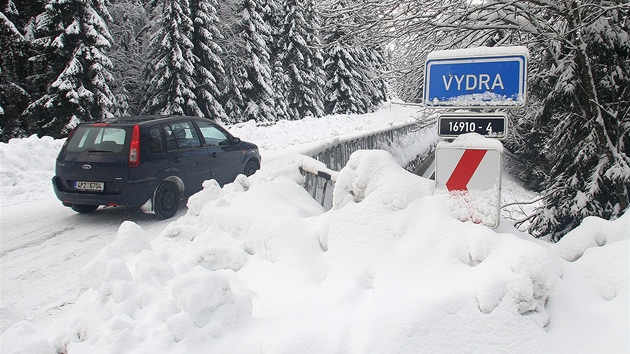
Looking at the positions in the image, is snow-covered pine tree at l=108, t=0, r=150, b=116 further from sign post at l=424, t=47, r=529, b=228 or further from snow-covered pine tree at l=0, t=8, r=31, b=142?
sign post at l=424, t=47, r=529, b=228

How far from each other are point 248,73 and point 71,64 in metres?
15.0

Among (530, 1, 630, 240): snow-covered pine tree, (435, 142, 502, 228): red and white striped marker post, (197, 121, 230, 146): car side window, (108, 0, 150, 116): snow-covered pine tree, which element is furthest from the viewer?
(108, 0, 150, 116): snow-covered pine tree

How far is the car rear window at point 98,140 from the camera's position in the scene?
7.35 m

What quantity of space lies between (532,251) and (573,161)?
4267 millimetres

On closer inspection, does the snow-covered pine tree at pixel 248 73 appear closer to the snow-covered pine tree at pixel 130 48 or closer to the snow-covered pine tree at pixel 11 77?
the snow-covered pine tree at pixel 130 48

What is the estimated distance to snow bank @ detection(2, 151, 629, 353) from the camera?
2742mm

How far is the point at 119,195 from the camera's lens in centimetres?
722

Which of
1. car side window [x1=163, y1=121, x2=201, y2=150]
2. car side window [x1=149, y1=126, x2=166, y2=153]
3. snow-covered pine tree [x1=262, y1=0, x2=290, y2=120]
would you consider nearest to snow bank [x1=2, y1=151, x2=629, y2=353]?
car side window [x1=149, y1=126, x2=166, y2=153]

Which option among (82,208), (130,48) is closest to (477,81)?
(82,208)

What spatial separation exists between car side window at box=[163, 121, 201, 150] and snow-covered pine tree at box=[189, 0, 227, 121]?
19.2m

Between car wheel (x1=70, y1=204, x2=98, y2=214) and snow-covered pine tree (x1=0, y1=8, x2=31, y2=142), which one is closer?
car wheel (x1=70, y1=204, x2=98, y2=214)

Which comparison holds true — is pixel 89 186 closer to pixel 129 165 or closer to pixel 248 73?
pixel 129 165

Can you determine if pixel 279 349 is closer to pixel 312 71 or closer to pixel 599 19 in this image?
pixel 599 19

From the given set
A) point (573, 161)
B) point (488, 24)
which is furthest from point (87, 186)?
point (573, 161)
